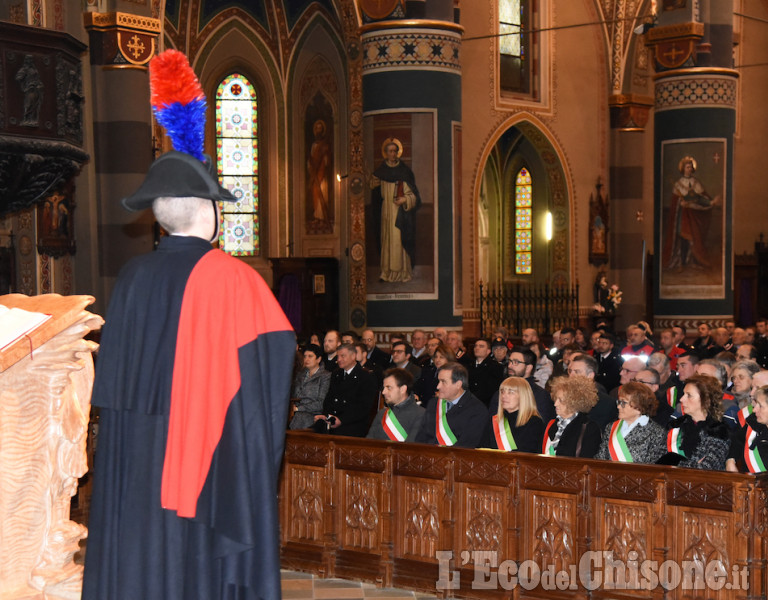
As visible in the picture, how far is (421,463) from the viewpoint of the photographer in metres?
7.75

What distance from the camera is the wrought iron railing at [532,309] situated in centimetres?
2253

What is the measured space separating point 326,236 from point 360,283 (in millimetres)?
1688

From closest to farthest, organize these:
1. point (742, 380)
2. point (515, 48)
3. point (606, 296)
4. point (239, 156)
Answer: point (742, 380), point (239, 156), point (515, 48), point (606, 296)

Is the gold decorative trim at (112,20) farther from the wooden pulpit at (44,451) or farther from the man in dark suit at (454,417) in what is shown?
the wooden pulpit at (44,451)

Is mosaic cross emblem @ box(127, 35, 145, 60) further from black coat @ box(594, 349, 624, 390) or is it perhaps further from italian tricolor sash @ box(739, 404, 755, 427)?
italian tricolor sash @ box(739, 404, 755, 427)

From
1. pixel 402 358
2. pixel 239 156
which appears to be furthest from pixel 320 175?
pixel 402 358

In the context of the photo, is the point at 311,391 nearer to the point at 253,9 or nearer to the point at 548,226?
the point at 253,9

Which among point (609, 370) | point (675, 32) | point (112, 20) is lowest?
point (609, 370)

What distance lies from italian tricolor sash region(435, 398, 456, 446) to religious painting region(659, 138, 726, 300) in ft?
46.2

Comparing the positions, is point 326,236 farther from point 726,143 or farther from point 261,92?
point 726,143

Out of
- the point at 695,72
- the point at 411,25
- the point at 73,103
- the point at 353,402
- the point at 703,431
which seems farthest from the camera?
the point at 695,72

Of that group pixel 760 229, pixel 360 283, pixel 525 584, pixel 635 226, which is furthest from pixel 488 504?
pixel 760 229

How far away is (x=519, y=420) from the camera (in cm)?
768

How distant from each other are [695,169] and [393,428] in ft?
46.7
